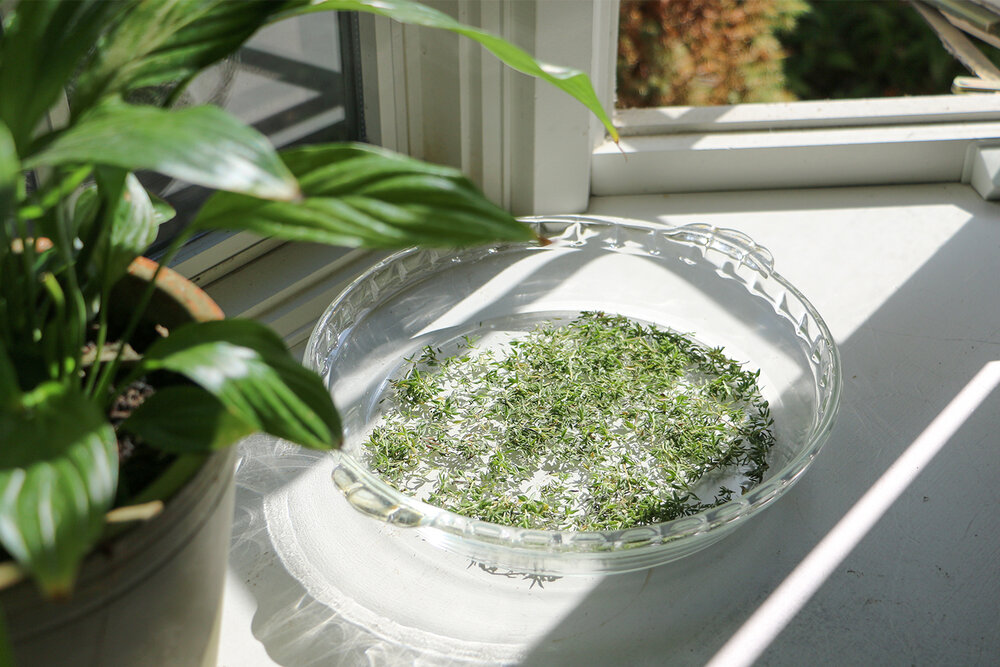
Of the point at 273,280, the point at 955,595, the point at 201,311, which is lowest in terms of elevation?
the point at 955,595

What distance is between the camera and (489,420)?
0.89 metres

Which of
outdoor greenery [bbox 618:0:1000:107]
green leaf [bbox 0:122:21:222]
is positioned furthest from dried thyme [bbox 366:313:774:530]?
outdoor greenery [bbox 618:0:1000:107]

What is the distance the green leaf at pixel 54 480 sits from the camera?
1.22ft

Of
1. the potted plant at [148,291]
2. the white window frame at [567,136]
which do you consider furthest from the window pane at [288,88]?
the potted plant at [148,291]

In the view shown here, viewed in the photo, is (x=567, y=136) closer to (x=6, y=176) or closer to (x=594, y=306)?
(x=594, y=306)

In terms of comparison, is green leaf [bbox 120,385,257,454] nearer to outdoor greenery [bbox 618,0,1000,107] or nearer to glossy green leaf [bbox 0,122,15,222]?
glossy green leaf [bbox 0,122,15,222]

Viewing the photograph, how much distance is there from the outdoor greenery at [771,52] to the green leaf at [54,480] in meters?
1.69

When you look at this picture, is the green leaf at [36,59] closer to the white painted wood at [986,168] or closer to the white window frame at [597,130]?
the white window frame at [597,130]

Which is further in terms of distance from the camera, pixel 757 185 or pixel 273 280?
pixel 757 185

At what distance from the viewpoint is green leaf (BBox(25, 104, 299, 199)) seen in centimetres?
37

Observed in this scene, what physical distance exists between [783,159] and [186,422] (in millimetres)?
957

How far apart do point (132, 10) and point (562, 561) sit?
0.45 metres

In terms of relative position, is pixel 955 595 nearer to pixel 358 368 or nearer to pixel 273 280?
pixel 358 368

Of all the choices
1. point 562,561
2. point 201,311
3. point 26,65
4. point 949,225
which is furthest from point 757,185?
point 26,65
